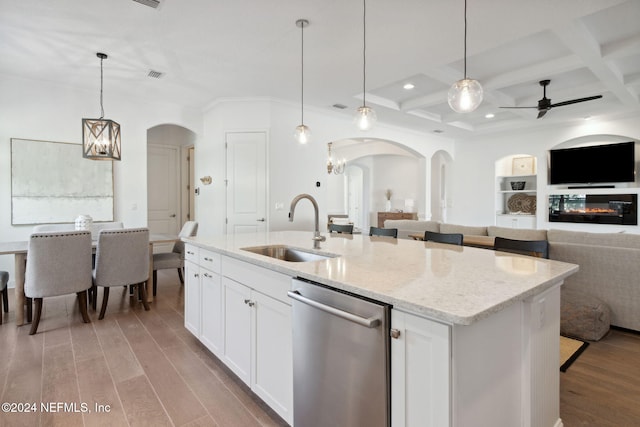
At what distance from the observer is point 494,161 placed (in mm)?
8055

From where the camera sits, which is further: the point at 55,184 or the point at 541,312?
the point at 55,184

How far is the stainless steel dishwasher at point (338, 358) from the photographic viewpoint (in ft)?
3.99

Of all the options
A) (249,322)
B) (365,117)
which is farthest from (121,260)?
(365,117)

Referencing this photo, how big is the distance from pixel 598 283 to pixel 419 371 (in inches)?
118

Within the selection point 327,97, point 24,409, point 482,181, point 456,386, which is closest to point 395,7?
point 327,97

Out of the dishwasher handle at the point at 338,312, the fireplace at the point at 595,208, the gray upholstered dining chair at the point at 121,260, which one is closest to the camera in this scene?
the dishwasher handle at the point at 338,312

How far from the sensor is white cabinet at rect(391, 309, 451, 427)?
3.45 ft

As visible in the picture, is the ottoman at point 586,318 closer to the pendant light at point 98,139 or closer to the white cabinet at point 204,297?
the white cabinet at point 204,297

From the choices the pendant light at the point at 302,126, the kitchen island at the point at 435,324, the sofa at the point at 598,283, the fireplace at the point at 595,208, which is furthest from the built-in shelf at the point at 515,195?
the kitchen island at the point at 435,324

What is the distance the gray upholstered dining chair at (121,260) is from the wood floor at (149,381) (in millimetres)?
445

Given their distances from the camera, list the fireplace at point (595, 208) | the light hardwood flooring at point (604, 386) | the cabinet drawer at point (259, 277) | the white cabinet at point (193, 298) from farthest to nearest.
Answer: the fireplace at point (595, 208) → the white cabinet at point (193, 298) → the light hardwood flooring at point (604, 386) → the cabinet drawer at point (259, 277)

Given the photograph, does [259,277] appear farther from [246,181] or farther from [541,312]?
[246,181]

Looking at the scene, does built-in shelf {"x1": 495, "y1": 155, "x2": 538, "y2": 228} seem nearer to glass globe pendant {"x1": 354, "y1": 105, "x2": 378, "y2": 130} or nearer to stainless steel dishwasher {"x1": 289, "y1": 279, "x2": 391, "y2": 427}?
glass globe pendant {"x1": 354, "y1": 105, "x2": 378, "y2": 130}

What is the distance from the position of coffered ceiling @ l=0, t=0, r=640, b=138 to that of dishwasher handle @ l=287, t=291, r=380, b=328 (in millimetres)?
2451
